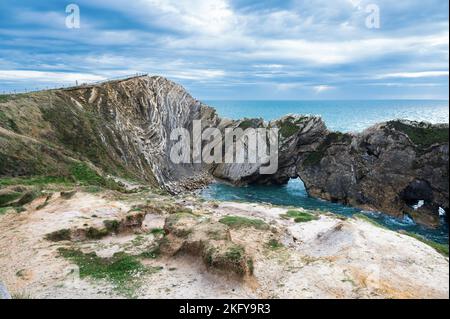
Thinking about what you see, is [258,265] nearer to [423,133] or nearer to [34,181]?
[34,181]

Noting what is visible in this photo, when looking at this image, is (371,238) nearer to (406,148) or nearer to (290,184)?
(406,148)

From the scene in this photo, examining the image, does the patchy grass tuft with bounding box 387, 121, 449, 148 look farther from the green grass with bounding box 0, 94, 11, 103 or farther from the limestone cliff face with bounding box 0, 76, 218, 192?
the green grass with bounding box 0, 94, 11, 103

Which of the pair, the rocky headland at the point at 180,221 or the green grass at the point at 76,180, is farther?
the green grass at the point at 76,180

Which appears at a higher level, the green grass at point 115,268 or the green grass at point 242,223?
the green grass at point 242,223

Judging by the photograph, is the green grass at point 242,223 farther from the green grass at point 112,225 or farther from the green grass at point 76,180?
the green grass at point 76,180

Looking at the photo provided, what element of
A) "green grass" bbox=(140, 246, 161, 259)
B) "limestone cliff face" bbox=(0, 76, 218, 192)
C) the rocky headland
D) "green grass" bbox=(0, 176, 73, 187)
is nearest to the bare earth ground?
the rocky headland

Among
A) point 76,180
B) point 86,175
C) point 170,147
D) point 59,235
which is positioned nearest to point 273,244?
point 59,235

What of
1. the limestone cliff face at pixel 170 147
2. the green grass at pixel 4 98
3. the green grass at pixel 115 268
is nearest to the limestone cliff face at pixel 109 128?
the limestone cliff face at pixel 170 147

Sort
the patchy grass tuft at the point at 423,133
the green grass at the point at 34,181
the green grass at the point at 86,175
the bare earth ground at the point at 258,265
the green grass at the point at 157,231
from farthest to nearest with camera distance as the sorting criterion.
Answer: the patchy grass tuft at the point at 423,133
the green grass at the point at 86,175
the green grass at the point at 34,181
the green grass at the point at 157,231
the bare earth ground at the point at 258,265
